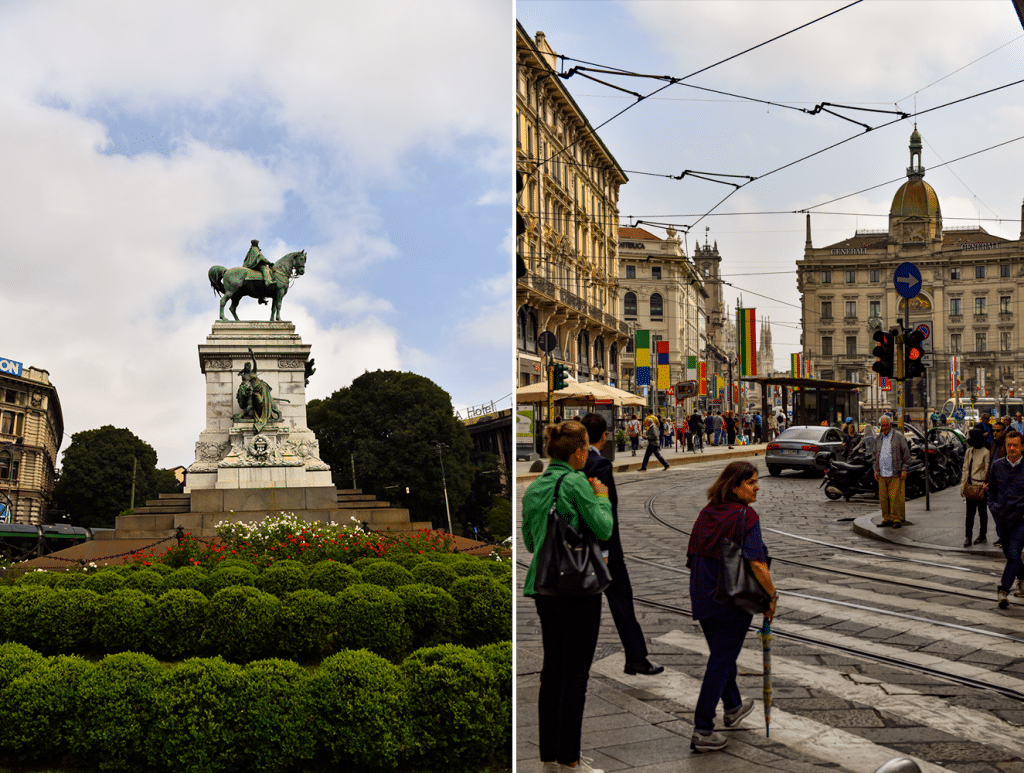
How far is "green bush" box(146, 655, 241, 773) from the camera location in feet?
20.8

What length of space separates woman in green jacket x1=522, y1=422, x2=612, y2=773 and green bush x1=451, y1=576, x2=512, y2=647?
5584 millimetres

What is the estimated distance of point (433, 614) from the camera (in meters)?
9.13

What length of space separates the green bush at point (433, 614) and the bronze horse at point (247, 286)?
59.3 ft

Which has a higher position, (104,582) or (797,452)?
(797,452)

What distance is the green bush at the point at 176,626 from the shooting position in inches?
351

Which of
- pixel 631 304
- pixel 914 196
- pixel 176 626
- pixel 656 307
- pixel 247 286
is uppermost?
pixel 656 307

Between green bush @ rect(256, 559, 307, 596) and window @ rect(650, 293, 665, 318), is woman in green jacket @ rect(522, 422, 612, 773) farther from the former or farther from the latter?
window @ rect(650, 293, 665, 318)

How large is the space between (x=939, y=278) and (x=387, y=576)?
6183 millimetres

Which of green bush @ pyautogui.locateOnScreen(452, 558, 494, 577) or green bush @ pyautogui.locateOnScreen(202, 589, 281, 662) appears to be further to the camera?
green bush @ pyautogui.locateOnScreen(452, 558, 494, 577)

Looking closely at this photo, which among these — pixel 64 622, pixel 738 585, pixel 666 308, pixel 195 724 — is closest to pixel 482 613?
pixel 195 724

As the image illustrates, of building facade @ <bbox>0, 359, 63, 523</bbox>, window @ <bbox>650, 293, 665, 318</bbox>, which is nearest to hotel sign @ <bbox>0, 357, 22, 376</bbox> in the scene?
building facade @ <bbox>0, 359, 63, 523</bbox>

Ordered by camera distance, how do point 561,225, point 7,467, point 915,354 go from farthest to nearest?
1. point 7,467
2. point 915,354
3. point 561,225

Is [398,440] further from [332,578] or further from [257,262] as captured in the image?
[332,578]

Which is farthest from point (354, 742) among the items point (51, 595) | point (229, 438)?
point (229, 438)
